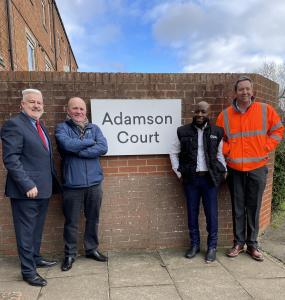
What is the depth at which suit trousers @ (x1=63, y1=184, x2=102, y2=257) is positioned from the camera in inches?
134

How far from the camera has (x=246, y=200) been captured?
373 centimetres

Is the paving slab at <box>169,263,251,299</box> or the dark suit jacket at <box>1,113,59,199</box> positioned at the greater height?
the dark suit jacket at <box>1,113,59,199</box>

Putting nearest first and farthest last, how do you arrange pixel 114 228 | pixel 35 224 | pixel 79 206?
pixel 35 224, pixel 79 206, pixel 114 228

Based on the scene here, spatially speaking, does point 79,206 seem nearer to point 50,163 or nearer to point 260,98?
point 50,163

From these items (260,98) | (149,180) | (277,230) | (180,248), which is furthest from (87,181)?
(277,230)

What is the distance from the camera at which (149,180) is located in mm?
3967

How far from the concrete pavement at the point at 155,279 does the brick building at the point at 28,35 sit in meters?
7.03

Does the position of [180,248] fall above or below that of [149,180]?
below

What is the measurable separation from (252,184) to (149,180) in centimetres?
128

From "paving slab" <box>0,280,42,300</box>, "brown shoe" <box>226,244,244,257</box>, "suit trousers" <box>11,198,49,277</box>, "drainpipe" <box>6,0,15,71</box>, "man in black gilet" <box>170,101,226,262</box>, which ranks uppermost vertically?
"drainpipe" <box>6,0,15,71</box>

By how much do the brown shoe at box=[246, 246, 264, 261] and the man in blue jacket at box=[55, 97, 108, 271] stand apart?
6.43 feet

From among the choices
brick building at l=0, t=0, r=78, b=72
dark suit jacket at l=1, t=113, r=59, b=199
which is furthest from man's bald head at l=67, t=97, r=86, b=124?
brick building at l=0, t=0, r=78, b=72

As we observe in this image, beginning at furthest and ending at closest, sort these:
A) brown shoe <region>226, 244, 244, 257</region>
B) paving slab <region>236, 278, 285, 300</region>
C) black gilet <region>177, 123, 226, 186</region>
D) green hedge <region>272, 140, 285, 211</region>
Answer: green hedge <region>272, 140, 285, 211</region> → brown shoe <region>226, 244, 244, 257</region> → black gilet <region>177, 123, 226, 186</region> → paving slab <region>236, 278, 285, 300</region>

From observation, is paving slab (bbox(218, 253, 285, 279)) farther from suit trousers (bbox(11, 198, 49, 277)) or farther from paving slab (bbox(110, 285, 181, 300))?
suit trousers (bbox(11, 198, 49, 277))
